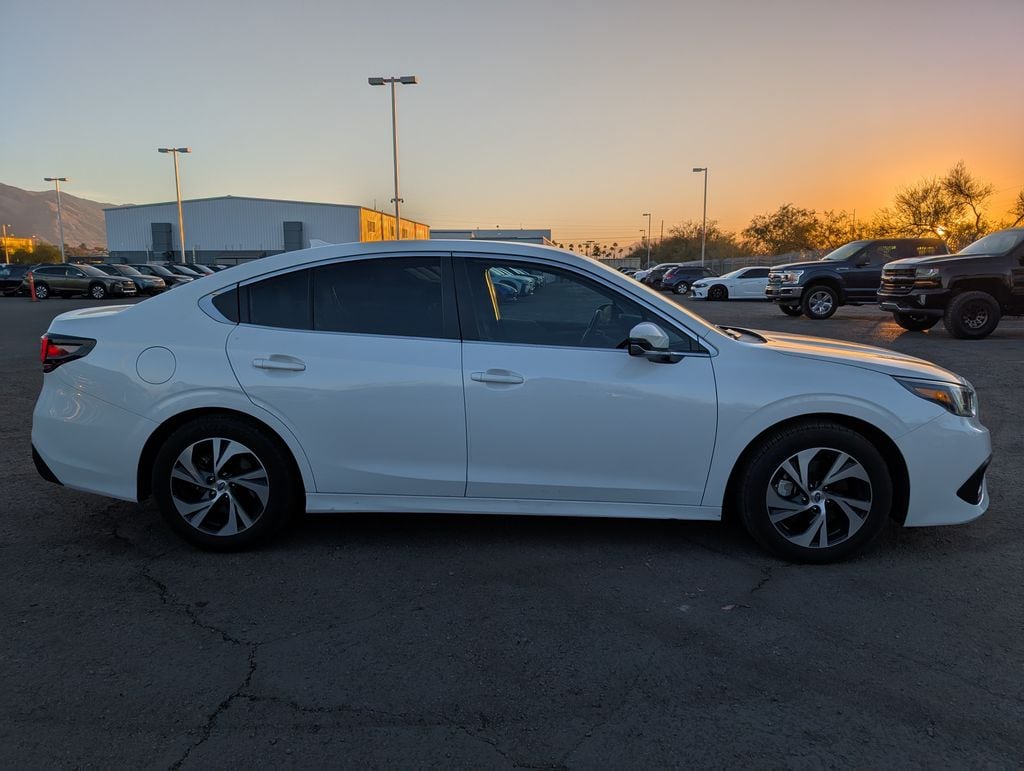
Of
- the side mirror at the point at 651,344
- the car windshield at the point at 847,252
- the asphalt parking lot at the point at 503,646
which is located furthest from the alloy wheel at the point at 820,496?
the car windshield at the point at 847,252

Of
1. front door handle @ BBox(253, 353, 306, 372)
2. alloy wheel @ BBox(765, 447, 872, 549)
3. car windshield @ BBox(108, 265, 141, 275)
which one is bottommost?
alloy wheel @ BBox(765, 447, 872, 549)

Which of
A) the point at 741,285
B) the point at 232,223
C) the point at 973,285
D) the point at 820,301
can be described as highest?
the point at 232,223

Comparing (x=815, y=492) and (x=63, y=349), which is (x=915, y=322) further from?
(x=63, y=349)

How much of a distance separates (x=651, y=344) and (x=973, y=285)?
42.3 ft

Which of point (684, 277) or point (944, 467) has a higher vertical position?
point (684, 277)

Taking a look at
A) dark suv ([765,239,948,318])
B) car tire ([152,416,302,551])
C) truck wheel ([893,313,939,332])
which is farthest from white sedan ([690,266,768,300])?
car tire ([152,416,302,551])

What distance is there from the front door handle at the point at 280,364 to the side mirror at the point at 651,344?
5.47ft

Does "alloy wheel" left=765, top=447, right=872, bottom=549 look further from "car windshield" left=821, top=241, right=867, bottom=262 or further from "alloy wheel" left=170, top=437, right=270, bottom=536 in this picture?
"car windshield" left=821, top=241, right=867, bottom=262

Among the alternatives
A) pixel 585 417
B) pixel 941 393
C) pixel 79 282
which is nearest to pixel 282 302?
pixel 585 417

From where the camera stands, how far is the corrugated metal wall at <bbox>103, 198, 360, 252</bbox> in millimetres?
75812

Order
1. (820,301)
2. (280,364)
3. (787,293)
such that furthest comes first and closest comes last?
1. (787,293)
2. (820,301)
3. (280,364)

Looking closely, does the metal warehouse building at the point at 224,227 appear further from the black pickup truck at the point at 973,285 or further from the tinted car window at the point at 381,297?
the tinted car window at the point at 381,297

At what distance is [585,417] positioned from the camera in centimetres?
355

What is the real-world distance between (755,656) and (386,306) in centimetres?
240
